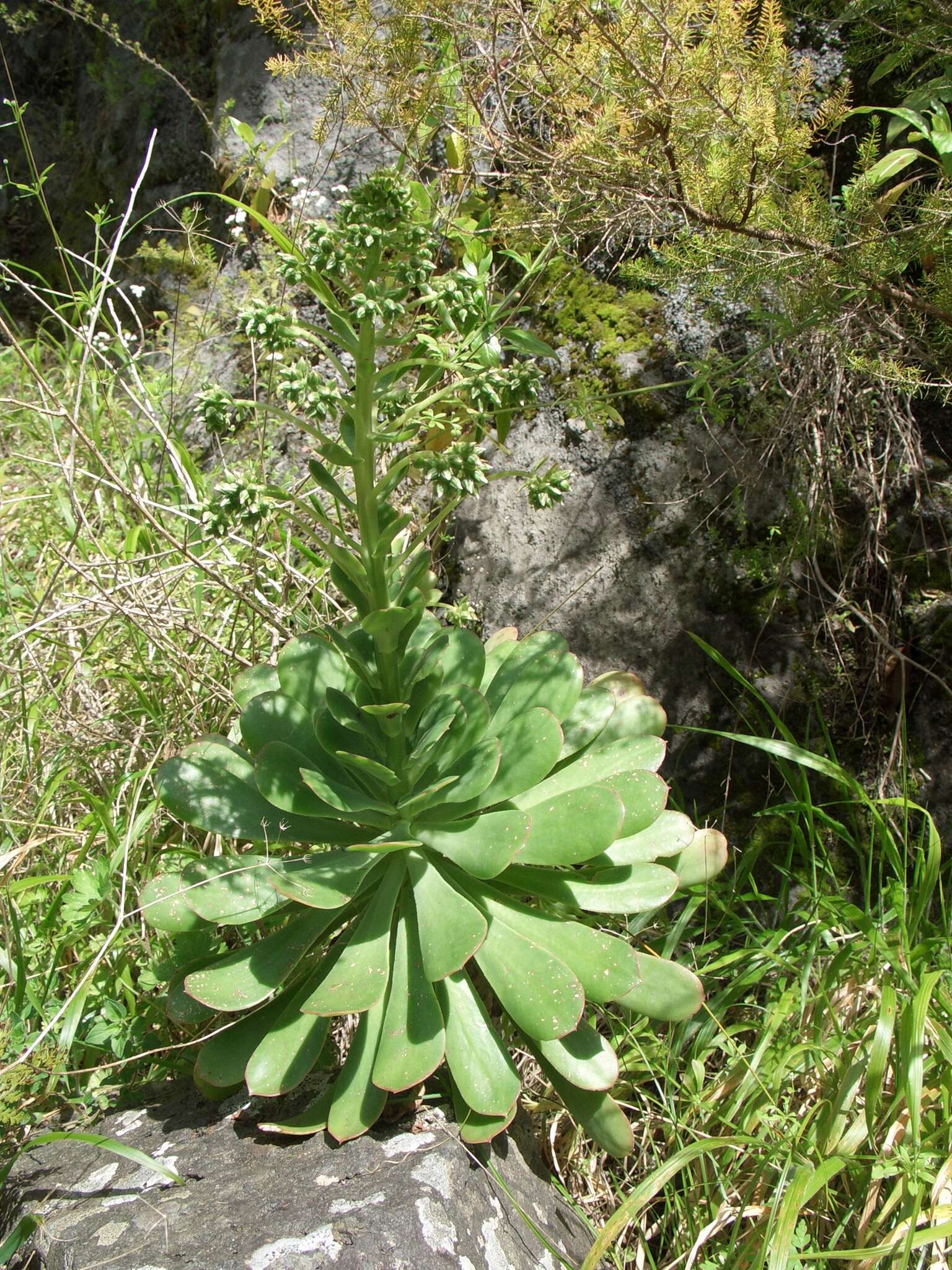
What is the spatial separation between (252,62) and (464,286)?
297 cm

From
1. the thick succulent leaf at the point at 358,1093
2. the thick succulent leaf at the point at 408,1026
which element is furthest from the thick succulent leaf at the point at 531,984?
the thick succulent leaf at the point at 358,1093

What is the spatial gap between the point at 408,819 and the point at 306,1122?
2.03ft

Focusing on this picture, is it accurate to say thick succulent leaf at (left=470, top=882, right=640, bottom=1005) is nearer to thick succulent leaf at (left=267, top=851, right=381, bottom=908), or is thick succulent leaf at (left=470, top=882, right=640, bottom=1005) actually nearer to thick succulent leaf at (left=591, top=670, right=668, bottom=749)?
thick succulent leaf at (left=267, top=851, right=381, bottom=908)

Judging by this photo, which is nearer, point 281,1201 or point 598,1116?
point 281,1201

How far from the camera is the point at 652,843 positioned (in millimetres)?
1989

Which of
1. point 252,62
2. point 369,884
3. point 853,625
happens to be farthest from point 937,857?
point 252,62

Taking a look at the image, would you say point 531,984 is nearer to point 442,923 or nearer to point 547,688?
point 442,923

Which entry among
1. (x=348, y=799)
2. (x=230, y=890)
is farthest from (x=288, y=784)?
(x=230, y=890)

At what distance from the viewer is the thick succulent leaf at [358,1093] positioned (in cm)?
163

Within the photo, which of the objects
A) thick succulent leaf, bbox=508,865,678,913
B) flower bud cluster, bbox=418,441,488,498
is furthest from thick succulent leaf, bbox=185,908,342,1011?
flower bud cluster, bbox=418,441,488,498

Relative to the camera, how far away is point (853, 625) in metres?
2.43

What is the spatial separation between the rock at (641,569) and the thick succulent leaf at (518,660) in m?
0.44

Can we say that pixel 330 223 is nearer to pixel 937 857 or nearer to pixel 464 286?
pixel 464 286

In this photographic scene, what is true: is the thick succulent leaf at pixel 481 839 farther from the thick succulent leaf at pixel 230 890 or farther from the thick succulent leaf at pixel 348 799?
the thick succulent leaf at pixel 230 890
